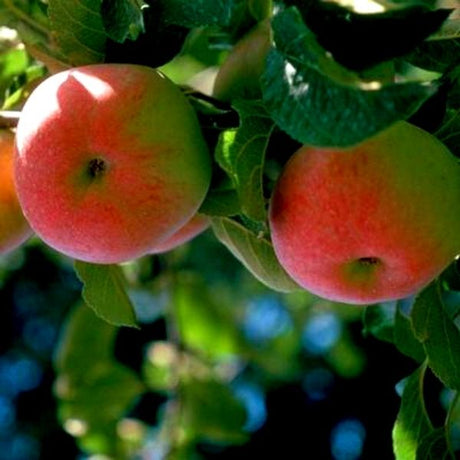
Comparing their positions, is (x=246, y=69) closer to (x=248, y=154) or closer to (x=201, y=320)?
(x=248, y=154)

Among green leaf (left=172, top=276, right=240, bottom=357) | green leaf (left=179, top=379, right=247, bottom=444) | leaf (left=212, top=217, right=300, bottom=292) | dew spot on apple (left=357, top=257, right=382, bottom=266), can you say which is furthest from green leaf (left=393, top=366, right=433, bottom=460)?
green leaf (left=172, top=276, right=240, bottom=357)

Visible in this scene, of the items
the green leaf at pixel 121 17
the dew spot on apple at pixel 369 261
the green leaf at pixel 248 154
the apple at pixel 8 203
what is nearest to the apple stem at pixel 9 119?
the apple at pixel 8 203

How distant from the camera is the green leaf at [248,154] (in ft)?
4.33

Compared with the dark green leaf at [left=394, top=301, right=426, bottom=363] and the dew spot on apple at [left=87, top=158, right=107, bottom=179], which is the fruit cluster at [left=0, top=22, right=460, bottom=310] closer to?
the dew spot on apple at [left=87, top=158, right=107, bottom=179]

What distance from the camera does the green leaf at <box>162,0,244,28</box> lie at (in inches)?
52.2

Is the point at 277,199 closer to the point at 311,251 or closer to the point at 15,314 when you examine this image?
the point at 311,251

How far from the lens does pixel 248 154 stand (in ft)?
4.40

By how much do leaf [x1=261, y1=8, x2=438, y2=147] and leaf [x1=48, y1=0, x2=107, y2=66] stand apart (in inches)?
12.1

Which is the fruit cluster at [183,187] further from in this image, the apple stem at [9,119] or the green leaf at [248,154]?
the apple stem at [9,119]

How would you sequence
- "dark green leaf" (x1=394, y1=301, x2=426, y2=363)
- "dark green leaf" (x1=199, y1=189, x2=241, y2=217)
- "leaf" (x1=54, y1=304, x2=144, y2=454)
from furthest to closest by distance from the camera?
"leaf" (x1=54, y1=304, x2=144, y2=454) < "dark green leaf" (x1=394, y1=301, x2=426, y2=363) < "dark green leaf" (x1=199, y1=189, x2=241, y2=217)

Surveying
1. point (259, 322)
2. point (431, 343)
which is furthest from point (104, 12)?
point (259, 322)

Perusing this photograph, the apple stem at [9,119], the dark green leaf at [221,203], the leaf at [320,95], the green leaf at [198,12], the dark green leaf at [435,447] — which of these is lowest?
the dark green leaf at [435,447]

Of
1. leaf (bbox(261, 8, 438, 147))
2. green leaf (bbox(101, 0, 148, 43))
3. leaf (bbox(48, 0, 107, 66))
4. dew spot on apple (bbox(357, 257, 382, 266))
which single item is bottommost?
dew spot on apple (bbox(357, 257, 382, 266))

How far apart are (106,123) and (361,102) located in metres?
0.35
